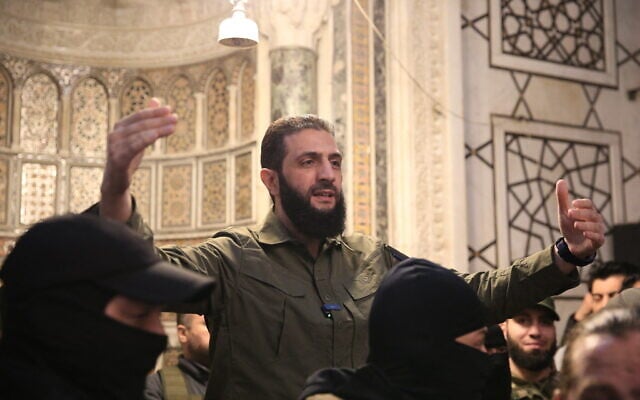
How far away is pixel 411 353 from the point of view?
6.53 feet

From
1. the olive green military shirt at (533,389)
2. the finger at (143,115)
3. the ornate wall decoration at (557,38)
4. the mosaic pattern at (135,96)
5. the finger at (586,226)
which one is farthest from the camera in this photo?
the mosaic pattern at (135,96)

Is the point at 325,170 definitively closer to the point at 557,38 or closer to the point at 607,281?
the point at 607,281

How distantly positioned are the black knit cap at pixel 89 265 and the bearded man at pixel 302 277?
0.78 m

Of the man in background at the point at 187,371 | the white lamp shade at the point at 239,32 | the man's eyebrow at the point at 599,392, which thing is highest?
the white lamp shade at the point at 239,32

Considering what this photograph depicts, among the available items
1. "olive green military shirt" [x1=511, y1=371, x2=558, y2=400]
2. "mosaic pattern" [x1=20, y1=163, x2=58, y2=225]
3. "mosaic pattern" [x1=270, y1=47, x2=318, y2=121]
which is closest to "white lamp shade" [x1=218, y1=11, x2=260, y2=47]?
"mosaic pattern" [x1=270, y1=47, x2=318, y2=121]

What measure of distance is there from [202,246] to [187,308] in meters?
0.26

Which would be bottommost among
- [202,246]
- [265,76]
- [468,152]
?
[202,246]

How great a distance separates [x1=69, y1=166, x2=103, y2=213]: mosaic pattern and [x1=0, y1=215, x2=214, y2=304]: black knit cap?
26.3 feet

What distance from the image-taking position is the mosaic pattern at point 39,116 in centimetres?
950

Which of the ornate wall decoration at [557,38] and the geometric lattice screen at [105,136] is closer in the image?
the ornate wall decoration at [557,38]

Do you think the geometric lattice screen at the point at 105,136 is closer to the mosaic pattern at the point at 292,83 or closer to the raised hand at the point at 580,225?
the mosaic pattern at the point at 292,83

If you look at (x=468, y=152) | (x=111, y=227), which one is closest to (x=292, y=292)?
(x=111, y=227)

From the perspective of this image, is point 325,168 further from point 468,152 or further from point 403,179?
point 468,152

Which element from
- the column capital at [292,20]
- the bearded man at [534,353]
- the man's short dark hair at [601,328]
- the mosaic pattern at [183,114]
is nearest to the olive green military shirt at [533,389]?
the bearded man at [534,353]
